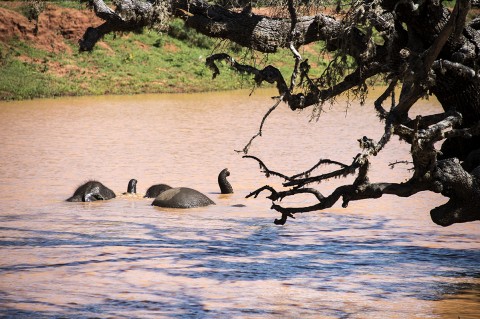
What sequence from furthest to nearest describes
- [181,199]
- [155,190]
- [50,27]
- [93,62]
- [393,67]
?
[50,27] → [93,62] → [155,190] → [181,199] → [393,67]

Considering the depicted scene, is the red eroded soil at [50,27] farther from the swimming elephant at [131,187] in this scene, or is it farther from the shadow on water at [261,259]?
the shadow on water at [261,259]

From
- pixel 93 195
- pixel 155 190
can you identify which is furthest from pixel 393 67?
pixel 93 195

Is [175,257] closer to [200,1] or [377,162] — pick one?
[200,1]

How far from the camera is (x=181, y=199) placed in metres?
13.1

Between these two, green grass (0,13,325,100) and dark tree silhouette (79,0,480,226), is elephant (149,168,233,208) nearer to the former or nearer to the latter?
dark tree silhouette (79,0,480,226)

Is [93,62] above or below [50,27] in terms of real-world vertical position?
below

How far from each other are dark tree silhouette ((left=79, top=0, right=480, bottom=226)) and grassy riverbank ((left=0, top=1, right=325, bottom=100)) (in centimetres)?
2548

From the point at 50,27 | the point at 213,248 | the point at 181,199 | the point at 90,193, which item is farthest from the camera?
the point at 50,27

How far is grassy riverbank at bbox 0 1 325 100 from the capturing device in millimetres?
35875

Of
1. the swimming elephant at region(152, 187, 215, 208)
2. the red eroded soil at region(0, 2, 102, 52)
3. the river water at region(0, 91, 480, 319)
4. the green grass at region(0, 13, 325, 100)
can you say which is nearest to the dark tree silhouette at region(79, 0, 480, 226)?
the river water at region(0, 91, 480, 319)

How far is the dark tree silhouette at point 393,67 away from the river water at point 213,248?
26.5 inches

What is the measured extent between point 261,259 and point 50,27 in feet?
107

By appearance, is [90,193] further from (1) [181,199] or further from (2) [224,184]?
(2) [224,184]

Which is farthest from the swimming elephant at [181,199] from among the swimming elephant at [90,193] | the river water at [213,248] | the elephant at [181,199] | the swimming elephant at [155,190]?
the swimming elephant at [90,193]
